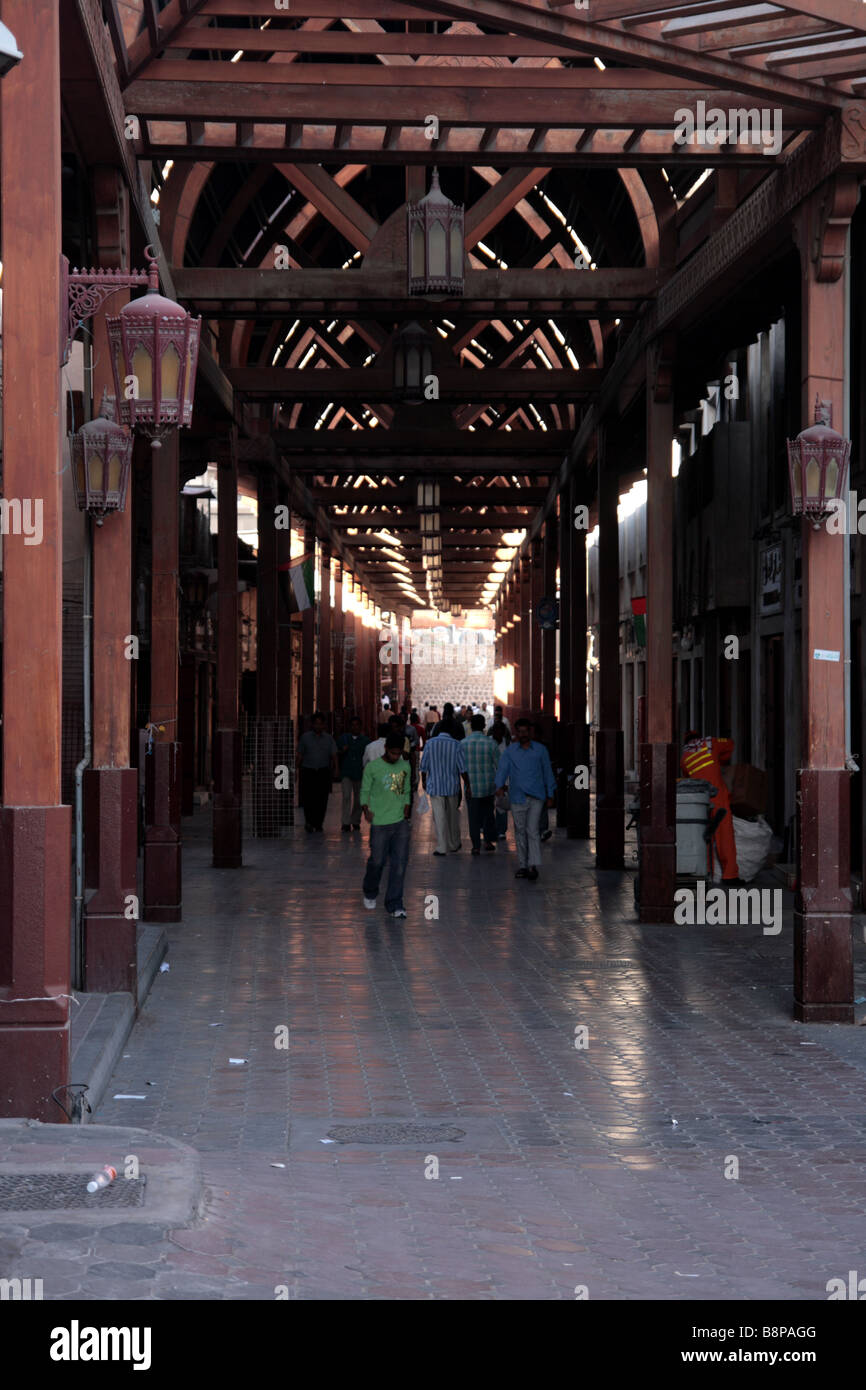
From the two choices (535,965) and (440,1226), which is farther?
(535,965)

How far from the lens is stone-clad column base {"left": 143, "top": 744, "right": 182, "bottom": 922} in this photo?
51.5ft

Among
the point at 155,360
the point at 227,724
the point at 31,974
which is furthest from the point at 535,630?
the point at 31,974

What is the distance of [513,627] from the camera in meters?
56.1

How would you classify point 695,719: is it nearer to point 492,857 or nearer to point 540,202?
point 492,857

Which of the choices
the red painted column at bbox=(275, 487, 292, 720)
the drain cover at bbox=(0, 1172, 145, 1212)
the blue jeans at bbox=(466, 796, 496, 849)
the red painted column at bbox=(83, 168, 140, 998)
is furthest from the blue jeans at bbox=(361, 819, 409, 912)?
the red painted column at bbox=(275, 487, 292, 720)

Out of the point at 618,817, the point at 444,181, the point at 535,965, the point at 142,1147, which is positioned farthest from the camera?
the point at 444,181

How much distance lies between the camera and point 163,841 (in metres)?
15.8

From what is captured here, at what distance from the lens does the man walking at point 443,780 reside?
73.8 ft

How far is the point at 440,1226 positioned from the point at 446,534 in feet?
127

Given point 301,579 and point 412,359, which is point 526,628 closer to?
point 301,579

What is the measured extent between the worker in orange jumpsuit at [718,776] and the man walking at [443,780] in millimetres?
3854

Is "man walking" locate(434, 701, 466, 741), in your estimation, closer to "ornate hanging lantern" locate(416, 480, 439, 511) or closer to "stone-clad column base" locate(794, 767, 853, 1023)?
"ornate hanging lantern" locate(416, 480, 439, 511)

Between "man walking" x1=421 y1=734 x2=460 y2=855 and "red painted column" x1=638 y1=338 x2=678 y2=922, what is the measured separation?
6298 mm
